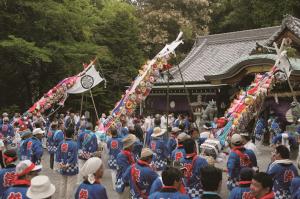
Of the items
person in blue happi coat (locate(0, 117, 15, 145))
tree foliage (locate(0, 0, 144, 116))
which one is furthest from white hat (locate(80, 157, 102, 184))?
tree foliage (locate(0, 0, 144, 116))

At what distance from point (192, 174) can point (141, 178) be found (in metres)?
0.96

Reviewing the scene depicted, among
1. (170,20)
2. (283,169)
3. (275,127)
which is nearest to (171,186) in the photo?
(283,169)

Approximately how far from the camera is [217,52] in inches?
1027

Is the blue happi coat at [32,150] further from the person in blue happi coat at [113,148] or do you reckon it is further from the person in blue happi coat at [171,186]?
the person in blue happi coat at [171,186]

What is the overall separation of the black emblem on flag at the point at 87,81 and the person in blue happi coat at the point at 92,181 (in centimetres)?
975

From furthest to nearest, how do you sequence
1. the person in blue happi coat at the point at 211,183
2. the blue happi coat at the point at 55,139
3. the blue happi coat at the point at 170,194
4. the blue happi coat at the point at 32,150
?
1. the blue happi coat at the point at 55,139
2. the blue happi coat at the point at 32,150
3. the blue happi coat at the point at 170,194
4. the person in blue happi coat at the point at 211,183

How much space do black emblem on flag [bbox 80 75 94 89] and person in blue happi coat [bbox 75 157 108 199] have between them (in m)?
9.75

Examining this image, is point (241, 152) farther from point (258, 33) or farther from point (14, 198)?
point (258, 33)

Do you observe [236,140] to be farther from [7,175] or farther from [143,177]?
[7,175]

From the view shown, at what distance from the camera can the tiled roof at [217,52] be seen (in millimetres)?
23609

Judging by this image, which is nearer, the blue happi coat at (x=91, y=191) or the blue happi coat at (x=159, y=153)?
the blue happi coat at (x=91, y=191)

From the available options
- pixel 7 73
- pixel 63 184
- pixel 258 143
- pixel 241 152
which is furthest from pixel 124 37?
pixel 241 152

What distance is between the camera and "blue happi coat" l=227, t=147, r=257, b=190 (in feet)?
22.8

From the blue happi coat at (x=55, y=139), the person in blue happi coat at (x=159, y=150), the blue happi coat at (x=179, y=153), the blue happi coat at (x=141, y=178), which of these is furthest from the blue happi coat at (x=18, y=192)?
the blue happi coat at (x=55, y=139)
